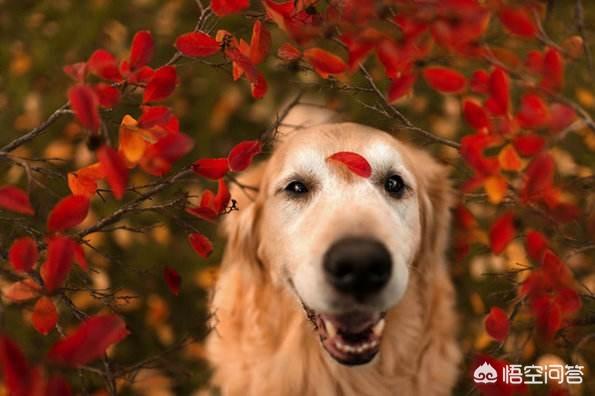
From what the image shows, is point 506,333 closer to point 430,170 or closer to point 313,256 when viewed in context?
point 313,256

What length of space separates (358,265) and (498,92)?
2.45ft

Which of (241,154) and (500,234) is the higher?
(241,154)

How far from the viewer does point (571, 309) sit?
2330mm

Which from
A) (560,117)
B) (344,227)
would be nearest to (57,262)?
(344,227)

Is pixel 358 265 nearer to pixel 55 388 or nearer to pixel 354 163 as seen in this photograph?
pixel 354 163

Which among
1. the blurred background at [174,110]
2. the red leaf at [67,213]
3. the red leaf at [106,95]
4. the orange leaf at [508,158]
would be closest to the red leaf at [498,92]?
the orange leaf at [508,158]

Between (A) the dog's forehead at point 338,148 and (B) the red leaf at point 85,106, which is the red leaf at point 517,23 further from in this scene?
(B) the red leaf at point 85,106

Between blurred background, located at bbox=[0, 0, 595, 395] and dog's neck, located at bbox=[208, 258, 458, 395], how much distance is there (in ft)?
3.01

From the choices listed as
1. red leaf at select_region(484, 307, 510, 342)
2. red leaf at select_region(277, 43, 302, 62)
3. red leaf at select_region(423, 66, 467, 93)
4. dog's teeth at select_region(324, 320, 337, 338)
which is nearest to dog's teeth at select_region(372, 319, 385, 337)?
dog's teeth at select_region(324, 320, 337, 338)

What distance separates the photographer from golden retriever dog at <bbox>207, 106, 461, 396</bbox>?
2.39 meters

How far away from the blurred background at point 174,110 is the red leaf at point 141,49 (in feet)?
6.12

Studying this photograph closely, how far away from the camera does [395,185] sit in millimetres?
2785

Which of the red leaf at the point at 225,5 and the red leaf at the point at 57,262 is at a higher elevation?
the red leaf at the point at 225,5

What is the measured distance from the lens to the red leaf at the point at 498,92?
207cm
